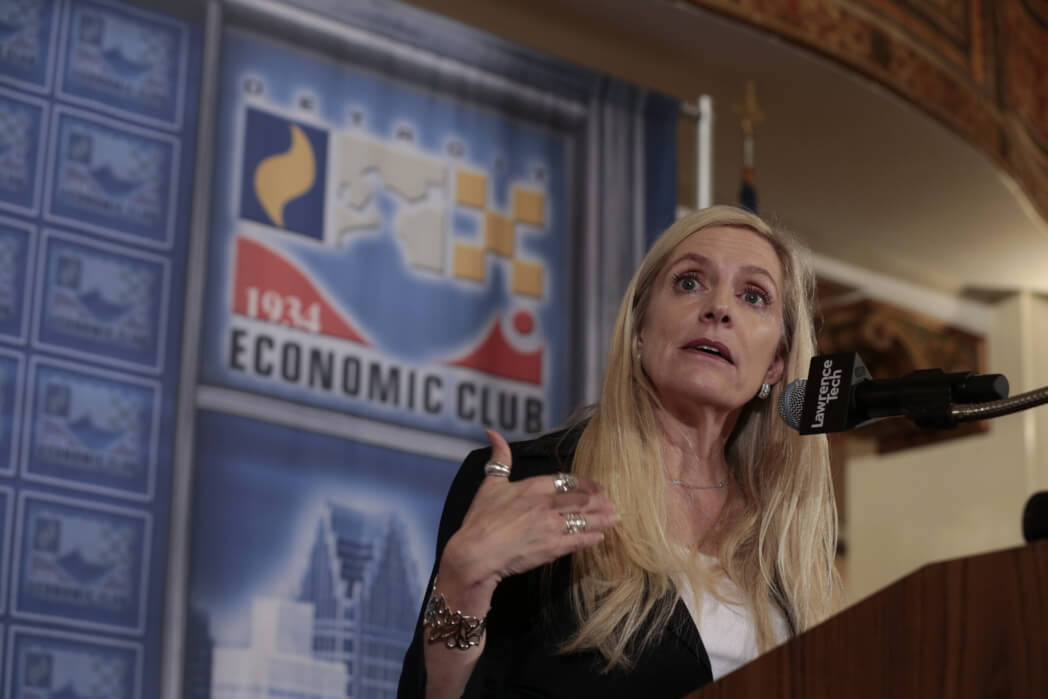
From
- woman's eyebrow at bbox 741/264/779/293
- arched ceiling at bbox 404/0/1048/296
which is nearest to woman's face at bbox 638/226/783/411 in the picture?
woman's eyebrow at bbox 741/264/779/293

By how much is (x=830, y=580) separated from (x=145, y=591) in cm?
206

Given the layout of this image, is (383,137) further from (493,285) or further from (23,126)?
(23,126)

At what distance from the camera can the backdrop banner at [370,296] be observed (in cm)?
416

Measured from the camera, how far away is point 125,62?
4.30m

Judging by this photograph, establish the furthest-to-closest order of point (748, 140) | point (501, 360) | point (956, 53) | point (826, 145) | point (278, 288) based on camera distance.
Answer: point (956, 53) < point (826, 145) < point (748, 140) < point (501, 360) < point (278, 288)

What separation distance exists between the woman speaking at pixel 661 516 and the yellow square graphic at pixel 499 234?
89.3 inches

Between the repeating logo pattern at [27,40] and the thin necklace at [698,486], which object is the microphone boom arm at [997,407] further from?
the repeating logo pattern at [27,40]

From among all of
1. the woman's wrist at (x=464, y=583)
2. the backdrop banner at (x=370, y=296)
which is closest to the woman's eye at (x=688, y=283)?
the woman's wrist at (x=464, y=583)

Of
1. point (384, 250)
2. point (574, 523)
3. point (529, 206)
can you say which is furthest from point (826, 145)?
point (574, 523)

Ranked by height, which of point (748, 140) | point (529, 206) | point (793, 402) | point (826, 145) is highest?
point (826, 145)

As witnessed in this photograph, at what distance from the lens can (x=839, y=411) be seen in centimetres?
174

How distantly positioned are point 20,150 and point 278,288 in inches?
31.5

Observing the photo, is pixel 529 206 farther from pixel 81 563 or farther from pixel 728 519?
pixel 728 519

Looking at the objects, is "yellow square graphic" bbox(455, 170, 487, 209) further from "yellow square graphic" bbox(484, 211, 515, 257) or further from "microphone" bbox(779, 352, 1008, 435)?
"microphone" bbox(779, 352, 1008, 435)
